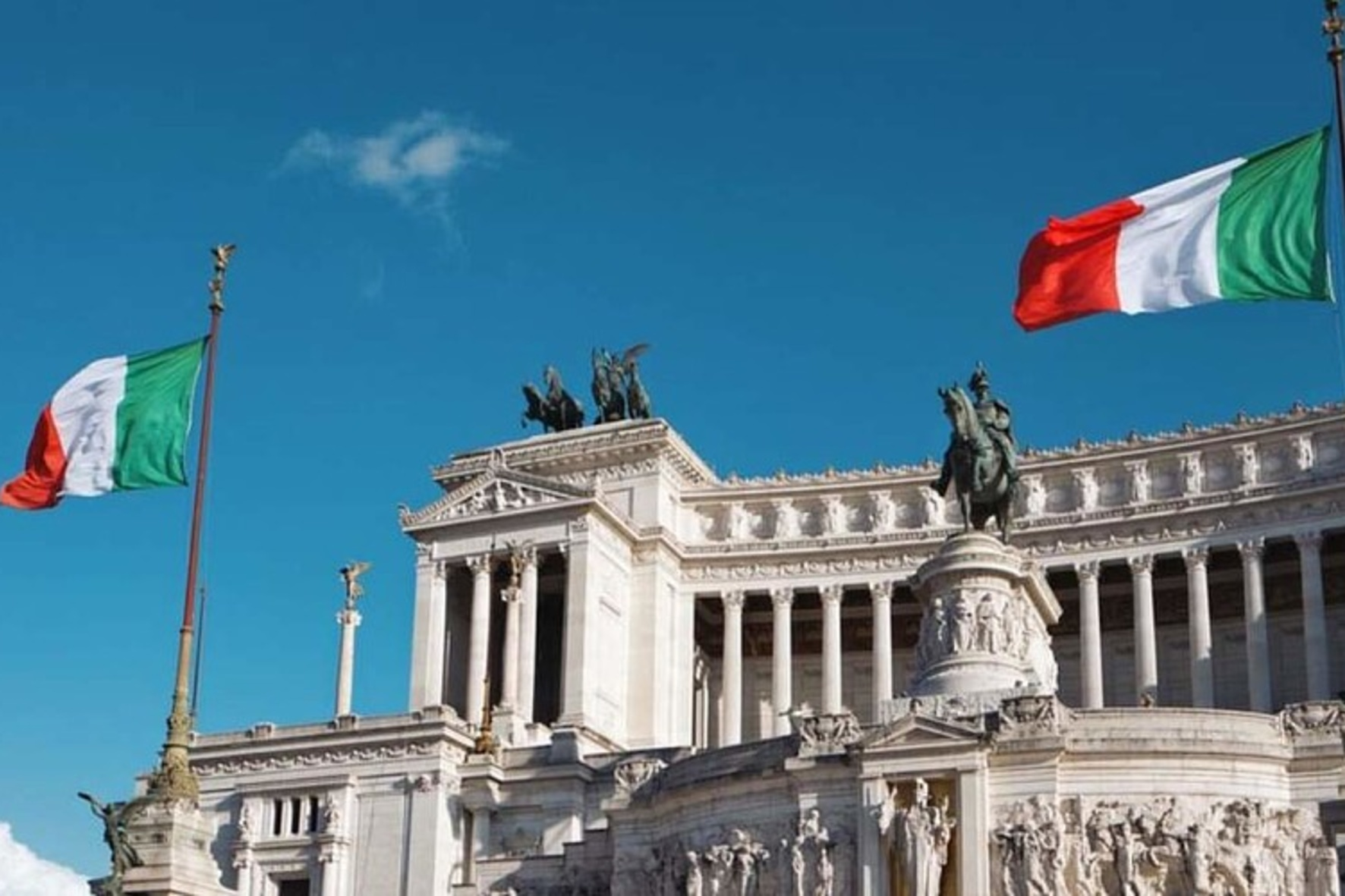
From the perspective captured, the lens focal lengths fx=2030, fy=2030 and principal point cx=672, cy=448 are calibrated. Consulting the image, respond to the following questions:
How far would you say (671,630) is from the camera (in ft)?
299

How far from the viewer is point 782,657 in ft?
300

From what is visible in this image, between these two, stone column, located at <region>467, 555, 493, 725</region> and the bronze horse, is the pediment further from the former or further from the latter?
the bronze horse

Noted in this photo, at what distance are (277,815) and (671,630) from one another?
24332 mm

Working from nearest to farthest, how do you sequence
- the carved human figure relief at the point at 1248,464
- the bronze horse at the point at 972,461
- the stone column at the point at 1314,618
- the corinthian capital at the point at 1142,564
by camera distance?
the bronze horse at the point at 972,461 → the stone column at the point at 1314,618 → the carved human figure relief at the point at 1248,464 → the corinthian capital at the point at 1142,564

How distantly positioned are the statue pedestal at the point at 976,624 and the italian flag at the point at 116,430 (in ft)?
65.8

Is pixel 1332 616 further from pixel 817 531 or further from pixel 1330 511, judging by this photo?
pixel 817 531

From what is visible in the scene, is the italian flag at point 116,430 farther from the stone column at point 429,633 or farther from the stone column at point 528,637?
the stone column at point 429,633

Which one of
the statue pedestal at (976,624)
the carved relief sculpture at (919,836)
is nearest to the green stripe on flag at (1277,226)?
the carved relief sculpture at (919,836)

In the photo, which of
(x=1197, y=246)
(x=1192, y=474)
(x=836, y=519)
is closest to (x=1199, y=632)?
(x=1192, y=474)

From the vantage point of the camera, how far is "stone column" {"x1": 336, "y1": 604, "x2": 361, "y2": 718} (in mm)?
78562

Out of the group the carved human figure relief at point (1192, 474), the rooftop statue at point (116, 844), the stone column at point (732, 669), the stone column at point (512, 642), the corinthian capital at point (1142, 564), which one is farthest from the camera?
the stone column at point (732, 669)

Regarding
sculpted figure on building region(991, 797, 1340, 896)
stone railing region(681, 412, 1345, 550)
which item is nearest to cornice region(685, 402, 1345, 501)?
stone railing region(681, 412, 1345, 550)

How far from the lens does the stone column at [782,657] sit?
91000 mm

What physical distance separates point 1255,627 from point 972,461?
3142cm
